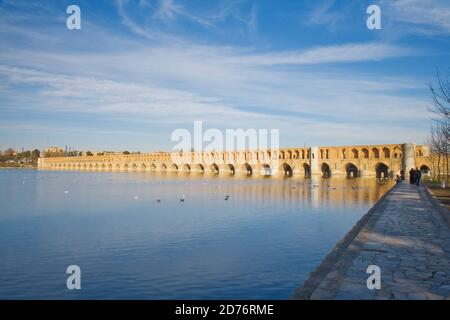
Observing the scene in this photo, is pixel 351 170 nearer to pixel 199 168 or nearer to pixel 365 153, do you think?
pixel 365 153

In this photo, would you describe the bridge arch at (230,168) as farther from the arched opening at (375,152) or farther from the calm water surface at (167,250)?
the calm water surface at (167,250)

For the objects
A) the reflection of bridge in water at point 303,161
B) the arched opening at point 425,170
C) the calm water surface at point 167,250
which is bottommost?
the calm water surface at point 167,250

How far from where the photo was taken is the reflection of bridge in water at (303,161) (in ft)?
191

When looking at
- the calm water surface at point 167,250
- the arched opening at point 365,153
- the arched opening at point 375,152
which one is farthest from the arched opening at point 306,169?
the calm water surface at point 167,250

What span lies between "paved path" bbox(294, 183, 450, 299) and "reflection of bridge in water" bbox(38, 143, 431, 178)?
39.8 m

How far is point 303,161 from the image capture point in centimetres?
7006

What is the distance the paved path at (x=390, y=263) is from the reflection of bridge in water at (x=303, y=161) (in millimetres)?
39821

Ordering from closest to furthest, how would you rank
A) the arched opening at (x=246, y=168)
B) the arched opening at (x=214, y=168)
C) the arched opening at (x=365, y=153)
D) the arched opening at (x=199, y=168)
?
1. the arched opening at (x=365, y=153)
2. the arched opening at (x=246, y=168)
3. the arched opening at (x=214, y=168)
4. the arched opening at (x=199, y=168)

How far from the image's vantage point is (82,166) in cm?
13338

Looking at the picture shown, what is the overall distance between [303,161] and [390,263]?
6441 centimetres

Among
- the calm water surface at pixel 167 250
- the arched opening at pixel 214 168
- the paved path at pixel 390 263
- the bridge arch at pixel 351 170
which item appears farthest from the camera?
the arched opening at pixel 214 168

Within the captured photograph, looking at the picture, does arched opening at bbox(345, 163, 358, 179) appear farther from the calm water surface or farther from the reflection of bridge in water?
the calm water surface

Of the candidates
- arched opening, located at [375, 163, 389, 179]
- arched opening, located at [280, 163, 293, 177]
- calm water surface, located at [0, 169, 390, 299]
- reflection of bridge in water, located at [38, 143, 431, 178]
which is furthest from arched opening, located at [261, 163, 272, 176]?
calm water surface, located at [0, 169, 390, 299]

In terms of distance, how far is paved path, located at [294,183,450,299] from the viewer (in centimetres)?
507
